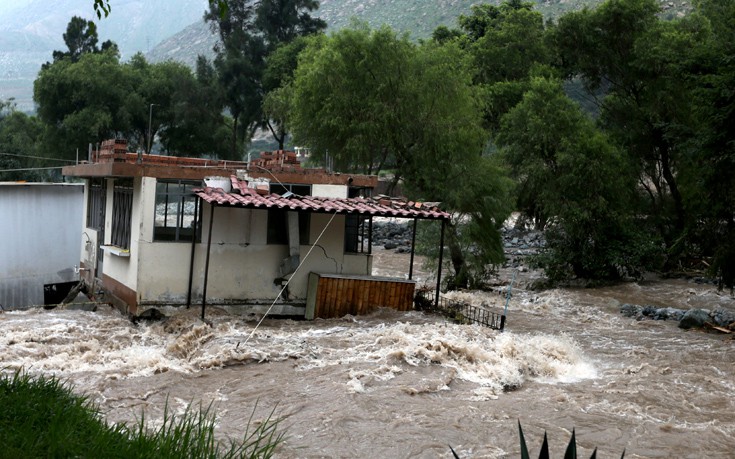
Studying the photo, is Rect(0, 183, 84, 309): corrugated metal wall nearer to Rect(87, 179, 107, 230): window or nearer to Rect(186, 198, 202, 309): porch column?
Rect(87, 179, 107, 230): window

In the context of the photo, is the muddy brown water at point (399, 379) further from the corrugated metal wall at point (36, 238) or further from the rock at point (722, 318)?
the corrugated metal wall at point (36, 238)

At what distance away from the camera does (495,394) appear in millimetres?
11375

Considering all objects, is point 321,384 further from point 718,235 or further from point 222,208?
point 718,235

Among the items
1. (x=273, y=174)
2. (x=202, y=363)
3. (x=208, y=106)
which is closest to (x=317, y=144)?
(x=273, y=174)

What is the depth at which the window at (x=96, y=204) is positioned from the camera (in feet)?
61.0

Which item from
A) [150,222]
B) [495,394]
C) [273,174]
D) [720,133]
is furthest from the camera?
[720,133]

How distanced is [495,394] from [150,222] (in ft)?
25.7

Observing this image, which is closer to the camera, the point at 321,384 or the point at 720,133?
the point at 321,384

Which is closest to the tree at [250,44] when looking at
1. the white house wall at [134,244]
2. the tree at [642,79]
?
the tree at [642,79]

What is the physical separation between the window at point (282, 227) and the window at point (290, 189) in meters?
0.67

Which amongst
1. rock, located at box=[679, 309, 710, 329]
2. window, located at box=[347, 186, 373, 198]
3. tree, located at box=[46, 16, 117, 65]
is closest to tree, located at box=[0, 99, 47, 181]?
tree, located at box=[46, 16, 117, 65]

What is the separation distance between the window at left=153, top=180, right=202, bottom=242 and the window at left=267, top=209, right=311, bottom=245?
1503 mm

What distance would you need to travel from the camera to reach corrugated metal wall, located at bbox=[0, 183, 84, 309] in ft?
71.0

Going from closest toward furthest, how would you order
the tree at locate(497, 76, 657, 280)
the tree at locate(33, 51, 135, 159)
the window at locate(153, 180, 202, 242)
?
1. the window at locate(153, 180, 202, 242)
2. the tree at locate(497, 76, 657, 280)
3. the tree at locate(33, 51, 135, 159)
